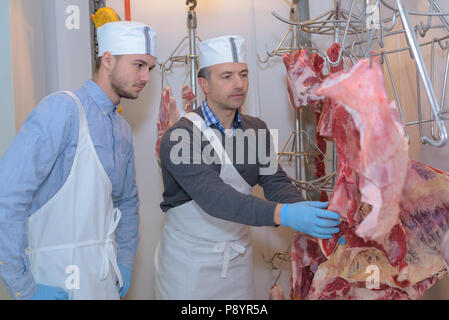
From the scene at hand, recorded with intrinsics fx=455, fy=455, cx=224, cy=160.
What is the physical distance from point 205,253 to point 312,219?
583mm

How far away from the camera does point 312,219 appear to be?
1.07 meters

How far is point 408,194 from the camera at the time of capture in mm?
1133

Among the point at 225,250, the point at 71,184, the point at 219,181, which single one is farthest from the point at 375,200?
the point at 71,184

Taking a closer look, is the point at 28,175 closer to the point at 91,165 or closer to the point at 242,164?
the point at 91,165

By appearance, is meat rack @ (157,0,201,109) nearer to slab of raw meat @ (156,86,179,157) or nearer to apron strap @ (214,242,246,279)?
slab of raw meat @ (156,86,179,157)

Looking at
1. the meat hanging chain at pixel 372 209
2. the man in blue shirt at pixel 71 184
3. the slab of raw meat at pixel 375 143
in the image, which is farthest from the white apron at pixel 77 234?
the slab of raw meat at pixel 375 143

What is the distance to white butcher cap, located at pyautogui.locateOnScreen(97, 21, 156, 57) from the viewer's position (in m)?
1.53

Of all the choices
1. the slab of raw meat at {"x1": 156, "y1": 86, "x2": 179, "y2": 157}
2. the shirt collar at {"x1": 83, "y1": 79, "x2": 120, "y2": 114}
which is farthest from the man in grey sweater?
the slab of raw meat at {"x1": 156, "y1": 86, "x2": 179, "y2": 157}

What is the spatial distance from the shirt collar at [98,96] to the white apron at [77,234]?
0.09 meters

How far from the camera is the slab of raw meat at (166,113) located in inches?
82.0

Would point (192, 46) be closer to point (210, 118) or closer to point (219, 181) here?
point (210, 118)

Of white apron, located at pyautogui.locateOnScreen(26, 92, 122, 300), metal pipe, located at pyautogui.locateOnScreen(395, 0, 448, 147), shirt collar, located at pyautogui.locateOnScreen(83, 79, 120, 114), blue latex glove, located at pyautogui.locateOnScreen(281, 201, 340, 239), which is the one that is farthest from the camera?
shirt collar, located at pyautogui.locateOnScreen(83, 79, 120, 114)

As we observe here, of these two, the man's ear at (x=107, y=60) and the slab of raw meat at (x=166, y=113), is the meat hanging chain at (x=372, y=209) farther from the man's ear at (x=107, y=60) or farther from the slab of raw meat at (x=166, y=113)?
the slab of raw meat at (x=166, y=113)

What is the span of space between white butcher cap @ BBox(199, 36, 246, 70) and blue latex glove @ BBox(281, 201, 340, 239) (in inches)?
27.4
